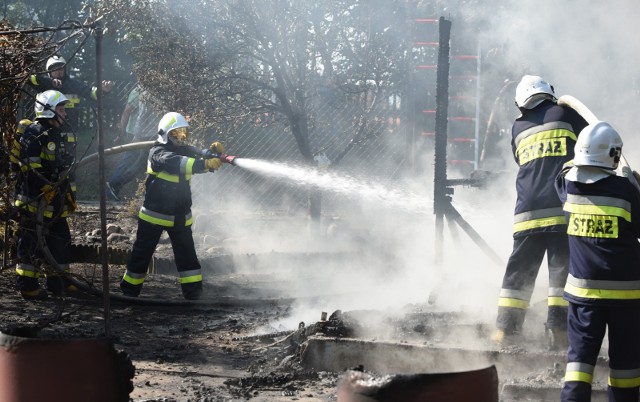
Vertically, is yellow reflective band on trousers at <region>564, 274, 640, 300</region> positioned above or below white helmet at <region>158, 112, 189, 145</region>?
below

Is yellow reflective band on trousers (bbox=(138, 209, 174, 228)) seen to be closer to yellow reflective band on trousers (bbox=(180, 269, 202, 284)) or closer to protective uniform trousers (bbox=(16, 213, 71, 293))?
yellow reflective band on trousers (bbox=(180, 269, 202, 284))

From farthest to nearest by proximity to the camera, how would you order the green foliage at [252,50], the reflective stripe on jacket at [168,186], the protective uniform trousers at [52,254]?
the green foliage at [252,50], the reflective stripe on jacket at [168,186], the protective uniform trousers at [52,254]

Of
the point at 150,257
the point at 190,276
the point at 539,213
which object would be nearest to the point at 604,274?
the point at 539,213

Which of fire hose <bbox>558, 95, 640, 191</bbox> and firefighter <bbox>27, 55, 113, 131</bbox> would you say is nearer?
fire hose <bbox>558, 95, 640, 191</bbox>

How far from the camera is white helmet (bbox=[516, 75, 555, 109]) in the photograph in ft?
19.1

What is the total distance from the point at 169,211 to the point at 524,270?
347 cm

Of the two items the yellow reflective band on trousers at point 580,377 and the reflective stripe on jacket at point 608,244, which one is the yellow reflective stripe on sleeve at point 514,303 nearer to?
the reflective stripe on jacket at point 608,244

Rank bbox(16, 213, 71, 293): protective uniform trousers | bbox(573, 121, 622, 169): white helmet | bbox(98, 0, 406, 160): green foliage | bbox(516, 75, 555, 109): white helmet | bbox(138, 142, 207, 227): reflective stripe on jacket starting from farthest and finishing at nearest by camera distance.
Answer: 1. bbox(98, 0, 406, 160): green foliage
2. bbox(138, 142, 207, 227): reflective stripe on jacket
3. bbox(16, 213, 71, 293): protective uniform trousers
4. bbox(516, 75, 555, 109): white helmet
5. bbox(573, 121, 622, 169): white helmet

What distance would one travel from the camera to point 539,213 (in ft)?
18.6

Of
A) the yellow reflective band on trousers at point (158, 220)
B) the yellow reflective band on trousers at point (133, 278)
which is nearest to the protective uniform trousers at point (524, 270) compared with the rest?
the yellow reflective band on trousers at point (158, 220)

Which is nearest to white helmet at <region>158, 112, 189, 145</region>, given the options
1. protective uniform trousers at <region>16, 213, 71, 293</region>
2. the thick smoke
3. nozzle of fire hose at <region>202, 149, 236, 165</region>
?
nozzle of fire hose at <region>202, 149, 236, 165</region>

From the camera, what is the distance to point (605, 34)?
37.3ft

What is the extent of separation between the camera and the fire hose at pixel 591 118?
14.7 feet

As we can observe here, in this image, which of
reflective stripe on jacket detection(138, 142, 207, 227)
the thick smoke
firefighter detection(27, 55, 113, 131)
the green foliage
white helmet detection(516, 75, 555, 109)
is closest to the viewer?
white helmet detection(516, 75, 555, 109)
